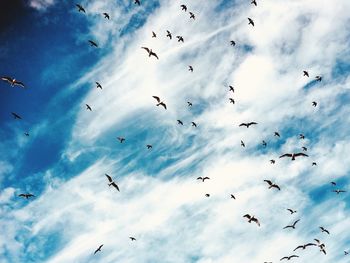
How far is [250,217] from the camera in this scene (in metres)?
33.5

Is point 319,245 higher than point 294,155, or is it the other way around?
point 294,155

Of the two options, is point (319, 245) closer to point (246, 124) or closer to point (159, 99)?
point (246, 124)

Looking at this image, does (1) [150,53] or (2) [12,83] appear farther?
(1) [150,53]

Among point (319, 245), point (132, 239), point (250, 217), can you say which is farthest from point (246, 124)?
point (132, 239)

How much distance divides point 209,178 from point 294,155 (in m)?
18.6

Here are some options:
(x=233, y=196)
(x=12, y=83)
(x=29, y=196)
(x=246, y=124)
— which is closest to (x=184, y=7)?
(x=246, y=124)

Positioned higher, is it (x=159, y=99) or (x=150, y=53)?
(x=150, y=53)

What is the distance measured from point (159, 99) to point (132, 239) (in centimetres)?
2069

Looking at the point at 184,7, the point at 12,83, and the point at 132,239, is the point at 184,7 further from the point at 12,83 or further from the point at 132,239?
the point at 132,239

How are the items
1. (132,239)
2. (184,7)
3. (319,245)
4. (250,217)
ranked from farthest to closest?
(132,239), (184,7), (319,245), (250,217)

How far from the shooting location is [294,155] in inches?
1221

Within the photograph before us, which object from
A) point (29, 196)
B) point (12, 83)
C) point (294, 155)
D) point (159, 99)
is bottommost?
point (294, 155)

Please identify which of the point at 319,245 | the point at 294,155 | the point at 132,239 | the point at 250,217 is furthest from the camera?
the point at 132,239

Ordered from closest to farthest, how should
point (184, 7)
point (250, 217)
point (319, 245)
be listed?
point (250, 217) < point (319, 245) < point (184, 7)
